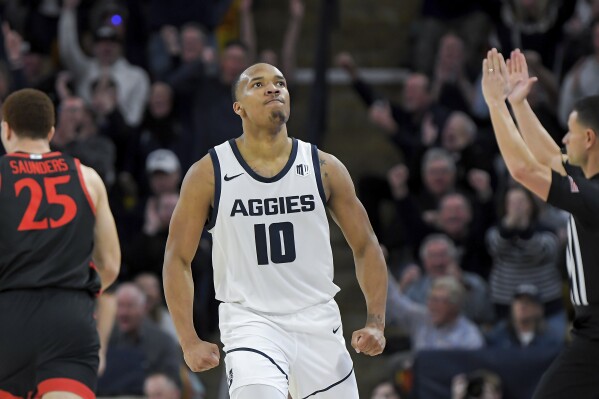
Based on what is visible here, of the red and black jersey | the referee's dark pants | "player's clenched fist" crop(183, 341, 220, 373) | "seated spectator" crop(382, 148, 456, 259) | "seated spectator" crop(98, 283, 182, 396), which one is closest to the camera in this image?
"player's clenched fist" crop(183, 341, 220, 373)

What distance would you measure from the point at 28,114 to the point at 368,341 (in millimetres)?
2274

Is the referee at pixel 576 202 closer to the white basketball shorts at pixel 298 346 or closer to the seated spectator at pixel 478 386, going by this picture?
the white basketball shorts at pixel 298 346

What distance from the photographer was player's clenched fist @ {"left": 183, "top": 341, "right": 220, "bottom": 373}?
6496 millimetres

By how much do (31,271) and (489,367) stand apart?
462cm

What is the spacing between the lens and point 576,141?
7.26 m

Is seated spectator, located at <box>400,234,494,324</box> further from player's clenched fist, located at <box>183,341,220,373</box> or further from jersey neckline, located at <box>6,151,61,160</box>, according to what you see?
player's clenched fist, located at <box>183,341,220,373</box>

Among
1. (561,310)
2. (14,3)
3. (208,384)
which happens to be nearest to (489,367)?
(561,310)

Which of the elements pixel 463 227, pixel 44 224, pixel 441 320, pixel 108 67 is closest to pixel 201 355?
pixel 44 224

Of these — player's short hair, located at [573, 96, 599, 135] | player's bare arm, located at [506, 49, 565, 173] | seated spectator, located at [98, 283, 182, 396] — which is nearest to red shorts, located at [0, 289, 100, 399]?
player's bare arm, located at [506, 49, 565, 173]

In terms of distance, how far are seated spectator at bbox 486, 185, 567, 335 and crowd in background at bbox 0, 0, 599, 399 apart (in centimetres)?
1

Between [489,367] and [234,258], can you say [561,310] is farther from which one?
[234,258]

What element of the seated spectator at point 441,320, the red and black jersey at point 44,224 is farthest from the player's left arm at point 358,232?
the seated spectator at point 441,320

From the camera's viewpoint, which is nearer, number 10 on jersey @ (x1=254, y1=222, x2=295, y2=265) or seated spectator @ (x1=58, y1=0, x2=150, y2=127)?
number 10 on jersey @ (x1=254, y1=222, x2=295, y2=265)

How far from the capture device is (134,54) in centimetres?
1477
